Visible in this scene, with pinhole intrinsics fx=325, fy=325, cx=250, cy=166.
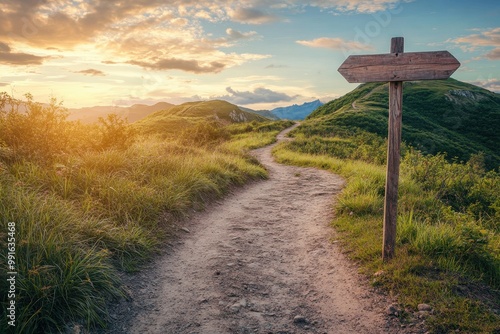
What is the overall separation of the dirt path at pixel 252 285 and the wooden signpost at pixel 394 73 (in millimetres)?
1133

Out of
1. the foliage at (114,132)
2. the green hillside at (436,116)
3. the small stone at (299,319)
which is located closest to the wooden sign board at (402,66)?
the small stone at (299,319)

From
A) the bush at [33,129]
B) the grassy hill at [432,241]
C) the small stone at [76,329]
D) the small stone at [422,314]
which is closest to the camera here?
the small stone at [76,329]

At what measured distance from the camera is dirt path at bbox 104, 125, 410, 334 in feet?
13.1

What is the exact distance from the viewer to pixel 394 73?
15.8 ft

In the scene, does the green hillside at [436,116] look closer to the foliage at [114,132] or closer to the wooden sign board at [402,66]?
the foliage at [114,132]

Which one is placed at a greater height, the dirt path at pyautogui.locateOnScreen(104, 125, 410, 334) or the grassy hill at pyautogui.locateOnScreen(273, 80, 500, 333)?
the grassy hill at pyautogui.locateOnScreen(273, 80, 500, 333)

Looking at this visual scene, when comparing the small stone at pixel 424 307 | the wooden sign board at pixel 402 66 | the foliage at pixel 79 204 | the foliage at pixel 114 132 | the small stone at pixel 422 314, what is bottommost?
the small stone at pixel 422 314

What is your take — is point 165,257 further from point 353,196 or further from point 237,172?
point 237,172

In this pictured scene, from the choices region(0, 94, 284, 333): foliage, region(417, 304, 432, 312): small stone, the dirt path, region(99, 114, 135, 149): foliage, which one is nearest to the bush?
region(0, 94, 284, 333): foliage

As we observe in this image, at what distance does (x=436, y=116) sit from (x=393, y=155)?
88.5m

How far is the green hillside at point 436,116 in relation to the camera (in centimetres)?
4984

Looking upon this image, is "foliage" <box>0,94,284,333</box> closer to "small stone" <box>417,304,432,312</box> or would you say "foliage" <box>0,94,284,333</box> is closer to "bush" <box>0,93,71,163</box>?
"bush" <box>0,93,71,163</box>

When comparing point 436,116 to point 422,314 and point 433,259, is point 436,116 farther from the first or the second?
point 422,314

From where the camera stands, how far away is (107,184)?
21.5 feet
